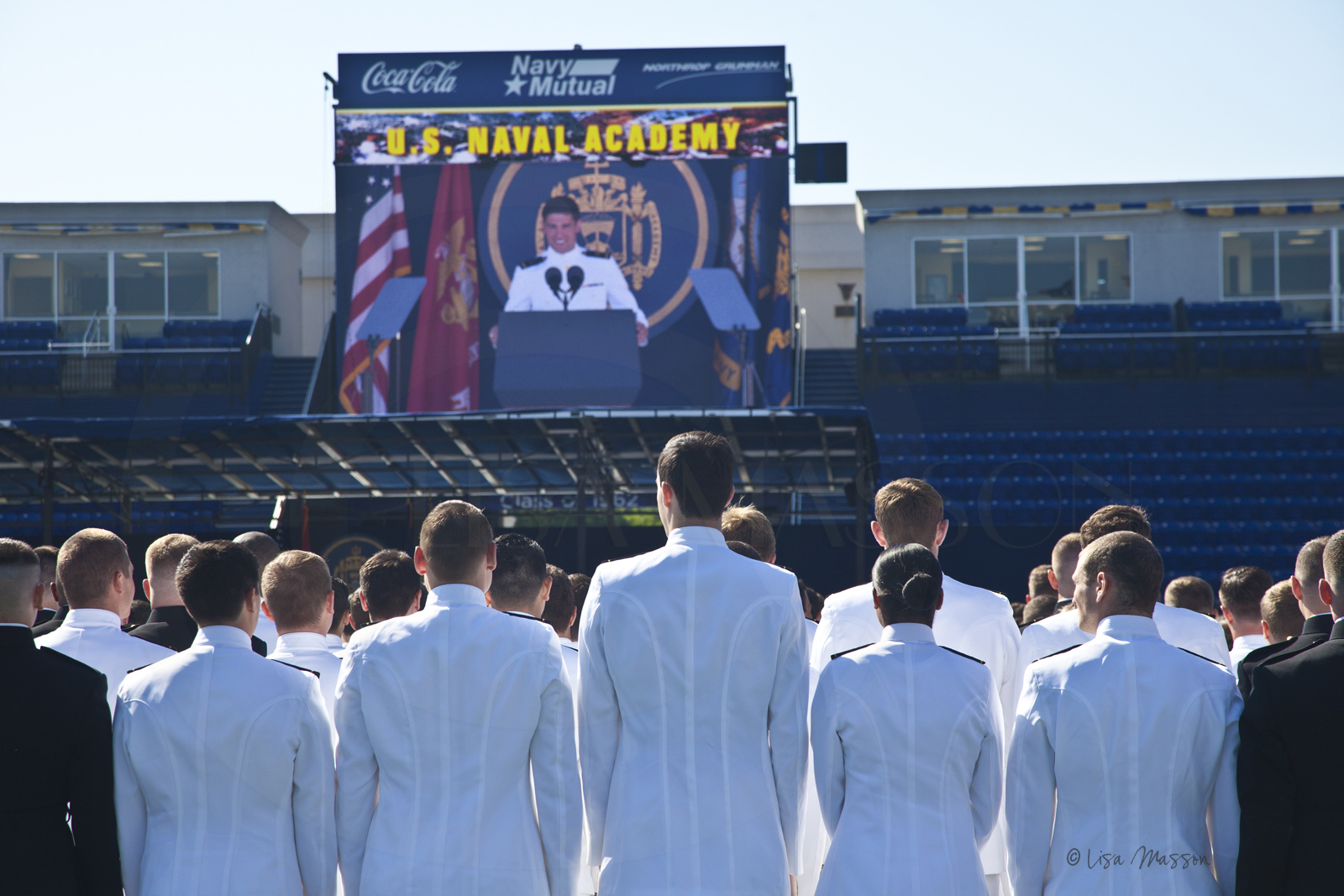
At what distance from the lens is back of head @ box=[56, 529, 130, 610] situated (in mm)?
4176

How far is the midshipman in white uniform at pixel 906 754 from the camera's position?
321cm

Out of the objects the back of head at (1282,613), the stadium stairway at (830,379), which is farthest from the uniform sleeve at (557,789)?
the stadium stairway at (830,379)

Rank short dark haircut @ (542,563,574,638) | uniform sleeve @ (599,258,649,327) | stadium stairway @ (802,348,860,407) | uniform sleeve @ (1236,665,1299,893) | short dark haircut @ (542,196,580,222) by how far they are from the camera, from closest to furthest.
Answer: uniform sleeve @ (1236,665,1299,893)
short dark haircut @ (542,563,574,638)
uniform sleeve @ (599,258,649,327)
short dark haircut @ (542,196,580,222)
stadium stairway @ (802,348,860,407)

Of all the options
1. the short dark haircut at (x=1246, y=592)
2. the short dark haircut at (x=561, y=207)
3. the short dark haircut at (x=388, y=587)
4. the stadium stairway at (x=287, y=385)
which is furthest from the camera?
the stadium stairway at (x=287, y=385)

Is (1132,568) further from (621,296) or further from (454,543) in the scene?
(621,296)

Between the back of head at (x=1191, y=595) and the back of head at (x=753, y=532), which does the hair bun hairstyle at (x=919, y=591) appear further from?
the back of head at (x=1191, y=595)

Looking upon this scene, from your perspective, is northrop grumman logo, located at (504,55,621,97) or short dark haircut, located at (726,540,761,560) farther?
northrop grumman logo, located at (504,55,621,97)

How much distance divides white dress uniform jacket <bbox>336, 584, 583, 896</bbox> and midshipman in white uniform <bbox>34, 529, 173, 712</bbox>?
1358 millimetres

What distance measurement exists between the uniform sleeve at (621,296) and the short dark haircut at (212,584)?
14.4 m

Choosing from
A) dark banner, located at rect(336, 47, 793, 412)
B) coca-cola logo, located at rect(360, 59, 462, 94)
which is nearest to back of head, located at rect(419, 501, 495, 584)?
dark banner, located at rect(336, 47, 793, 412)

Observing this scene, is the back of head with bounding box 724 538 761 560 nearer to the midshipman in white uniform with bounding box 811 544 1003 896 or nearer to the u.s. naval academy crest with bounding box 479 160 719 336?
the midshipman in white uniform with bounding box 811 544 1003 896

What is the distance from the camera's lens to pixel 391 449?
15.5 meters

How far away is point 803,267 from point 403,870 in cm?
2639

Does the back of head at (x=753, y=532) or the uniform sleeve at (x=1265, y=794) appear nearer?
the uniform sleeve at (x=1265, y=794)
